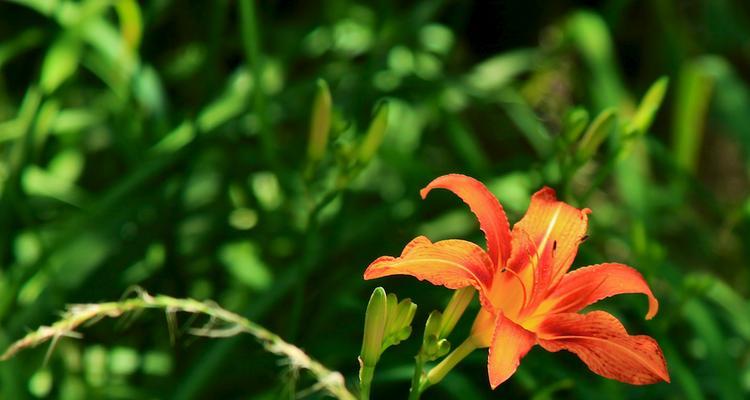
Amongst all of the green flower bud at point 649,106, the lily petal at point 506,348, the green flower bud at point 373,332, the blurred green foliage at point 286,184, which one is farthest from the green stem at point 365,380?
the green flower bud at point 649,106

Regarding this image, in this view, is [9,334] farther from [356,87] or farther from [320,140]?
[356,87]

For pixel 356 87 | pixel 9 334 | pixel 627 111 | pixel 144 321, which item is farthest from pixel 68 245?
pixel 627 111

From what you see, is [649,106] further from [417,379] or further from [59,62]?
[59,62]

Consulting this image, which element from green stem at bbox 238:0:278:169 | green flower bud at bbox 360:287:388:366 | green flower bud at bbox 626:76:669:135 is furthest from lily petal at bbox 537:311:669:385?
green stem at bbox 238:0:278:169

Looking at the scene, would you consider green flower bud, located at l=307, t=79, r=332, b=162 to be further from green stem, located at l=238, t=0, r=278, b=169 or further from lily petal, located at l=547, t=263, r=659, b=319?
lily petal, located at l=547, t=263, r=659, b=319

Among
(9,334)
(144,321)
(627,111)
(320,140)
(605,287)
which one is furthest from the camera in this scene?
(627,111)

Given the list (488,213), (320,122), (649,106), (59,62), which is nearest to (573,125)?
(649,106)
